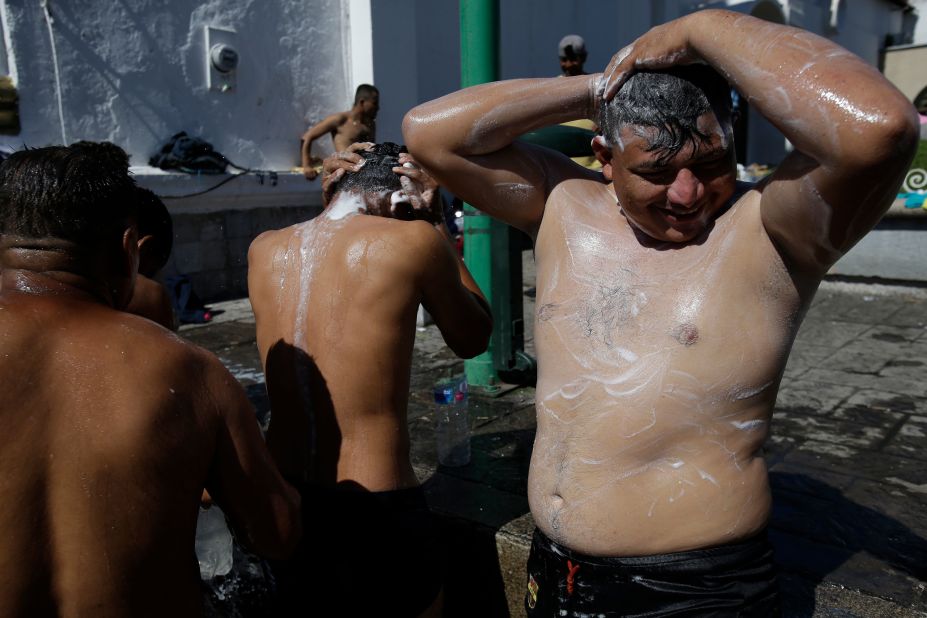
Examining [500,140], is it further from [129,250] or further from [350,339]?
[129,250]

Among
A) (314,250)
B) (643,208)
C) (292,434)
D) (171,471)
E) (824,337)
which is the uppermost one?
(643,208)

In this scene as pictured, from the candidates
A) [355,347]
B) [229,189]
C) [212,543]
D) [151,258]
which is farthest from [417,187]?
[229,189]

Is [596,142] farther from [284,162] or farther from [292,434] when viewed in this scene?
[284,162]

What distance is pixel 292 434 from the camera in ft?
6.84

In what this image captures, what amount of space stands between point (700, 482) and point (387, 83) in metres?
7.86

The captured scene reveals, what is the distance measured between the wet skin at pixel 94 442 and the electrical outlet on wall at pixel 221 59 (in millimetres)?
6687

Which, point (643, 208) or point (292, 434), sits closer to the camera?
point (643, 208)

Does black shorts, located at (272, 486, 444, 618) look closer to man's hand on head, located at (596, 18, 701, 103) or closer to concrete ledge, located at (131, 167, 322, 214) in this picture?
man's hand on head, located at (596, 18, 701, 103)

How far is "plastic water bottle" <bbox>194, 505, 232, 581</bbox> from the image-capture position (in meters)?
2.70

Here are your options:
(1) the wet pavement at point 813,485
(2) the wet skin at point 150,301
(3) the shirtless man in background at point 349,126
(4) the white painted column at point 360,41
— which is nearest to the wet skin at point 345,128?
(3) the shirtless man in background at point 349,126

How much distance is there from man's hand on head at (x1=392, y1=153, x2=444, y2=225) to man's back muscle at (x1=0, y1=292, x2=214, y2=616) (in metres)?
1.00

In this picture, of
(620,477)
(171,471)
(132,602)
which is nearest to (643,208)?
(620,477)

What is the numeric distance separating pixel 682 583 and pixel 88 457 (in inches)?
48.7

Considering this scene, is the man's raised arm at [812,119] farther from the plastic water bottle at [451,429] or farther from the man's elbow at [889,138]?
the plastic water bottle at [451,429]
